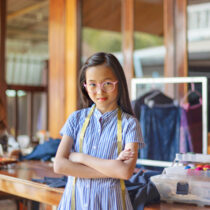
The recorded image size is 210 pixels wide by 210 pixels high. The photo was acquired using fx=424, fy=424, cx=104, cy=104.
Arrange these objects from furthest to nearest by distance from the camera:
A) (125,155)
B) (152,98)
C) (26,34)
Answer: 1. (26,34)
2. (152,98)
3. (125,155)

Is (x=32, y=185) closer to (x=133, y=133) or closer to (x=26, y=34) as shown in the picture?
(x=133, y=133)

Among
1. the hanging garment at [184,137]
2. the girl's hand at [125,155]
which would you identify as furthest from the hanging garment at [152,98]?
the girl's hand at [125,155]

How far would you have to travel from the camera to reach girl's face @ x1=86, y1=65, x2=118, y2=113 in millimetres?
1528

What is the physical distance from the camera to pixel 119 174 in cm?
146

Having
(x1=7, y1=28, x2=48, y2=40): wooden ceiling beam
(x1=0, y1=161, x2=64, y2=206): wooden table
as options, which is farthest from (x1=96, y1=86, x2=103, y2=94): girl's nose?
(x1=7, y1=28, x2=48, y2=40): wooden ceiling beam

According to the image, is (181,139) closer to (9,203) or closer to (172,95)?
(172,95)

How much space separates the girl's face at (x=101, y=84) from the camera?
60.2 inches

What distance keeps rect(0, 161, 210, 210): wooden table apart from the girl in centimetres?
30


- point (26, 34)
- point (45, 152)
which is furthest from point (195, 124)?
point (26, 34)

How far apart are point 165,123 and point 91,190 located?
1625mm

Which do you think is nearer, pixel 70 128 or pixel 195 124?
pixel 70 128

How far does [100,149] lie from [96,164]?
8cm

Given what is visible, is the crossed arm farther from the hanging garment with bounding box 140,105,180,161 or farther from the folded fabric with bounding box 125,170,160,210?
the hanging garment with bounding box 140,105,180,161

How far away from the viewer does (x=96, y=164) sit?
1483 millimetres
